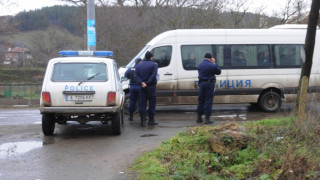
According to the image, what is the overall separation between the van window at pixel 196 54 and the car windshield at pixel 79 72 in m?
3.65

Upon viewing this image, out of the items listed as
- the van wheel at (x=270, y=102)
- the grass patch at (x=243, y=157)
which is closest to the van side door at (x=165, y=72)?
the van wheel at (x=270, y=102)

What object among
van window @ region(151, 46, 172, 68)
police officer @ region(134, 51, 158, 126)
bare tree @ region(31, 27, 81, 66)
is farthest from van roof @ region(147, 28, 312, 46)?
bare tree @ region(31, 27, 81, 66)

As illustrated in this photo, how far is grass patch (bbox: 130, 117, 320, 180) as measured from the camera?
15.5 ft

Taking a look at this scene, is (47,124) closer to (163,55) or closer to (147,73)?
(147,73)

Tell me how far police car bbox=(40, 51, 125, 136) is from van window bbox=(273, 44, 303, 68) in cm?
573

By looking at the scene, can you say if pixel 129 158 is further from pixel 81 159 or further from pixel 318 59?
pixel 318 59

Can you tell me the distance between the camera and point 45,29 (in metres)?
34.8

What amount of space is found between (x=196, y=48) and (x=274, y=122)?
475 centimetres

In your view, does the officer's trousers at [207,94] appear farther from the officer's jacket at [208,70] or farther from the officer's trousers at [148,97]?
the officer's trousers at [148,97]

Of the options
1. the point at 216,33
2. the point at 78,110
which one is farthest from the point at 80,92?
the point at 216,33

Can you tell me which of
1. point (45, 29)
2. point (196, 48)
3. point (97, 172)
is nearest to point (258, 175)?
point (97, 172)

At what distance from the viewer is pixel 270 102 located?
12109 millimetres

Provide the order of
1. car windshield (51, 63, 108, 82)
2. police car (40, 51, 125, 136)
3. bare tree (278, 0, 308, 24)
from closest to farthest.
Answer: police car (40, 51, 125, 136) → car windshield (51, 63, 108, 82) → bare tree (278, 0, 308, 24)

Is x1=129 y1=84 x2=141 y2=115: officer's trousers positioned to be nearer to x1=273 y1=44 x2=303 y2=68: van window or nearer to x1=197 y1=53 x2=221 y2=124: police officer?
x1=197 y1=53 x2=221 y2=124: police officer
